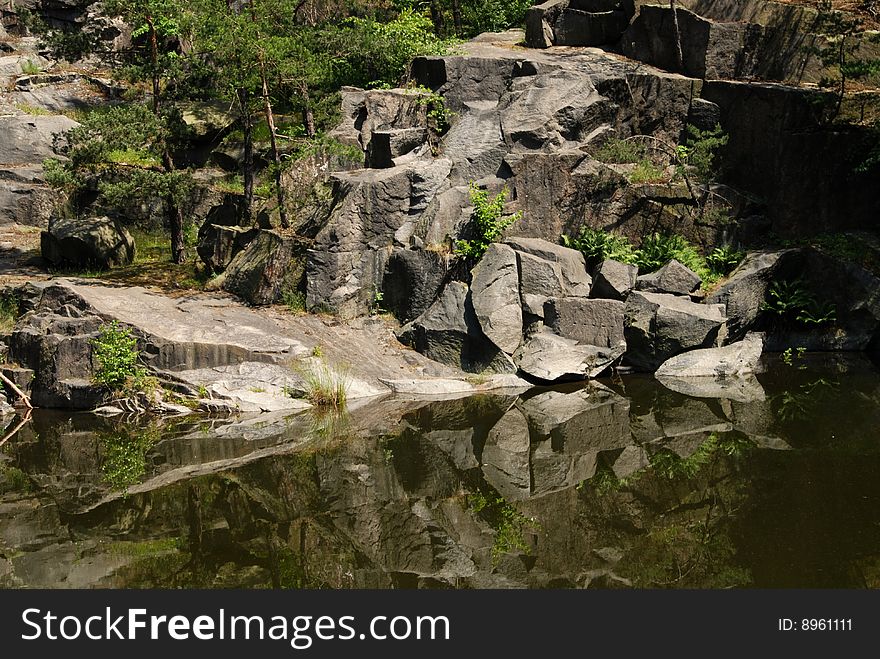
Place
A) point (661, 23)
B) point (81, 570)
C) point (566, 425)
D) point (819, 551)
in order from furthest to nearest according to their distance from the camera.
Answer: point (661, 23), point (566, 425), point (81, 570), point (819, 551)

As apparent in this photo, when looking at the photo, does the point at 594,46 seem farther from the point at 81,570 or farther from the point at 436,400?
the point at 81,570

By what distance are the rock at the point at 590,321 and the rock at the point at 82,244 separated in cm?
938

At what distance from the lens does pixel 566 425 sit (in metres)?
11.8

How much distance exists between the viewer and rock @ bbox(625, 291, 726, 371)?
1435 cm

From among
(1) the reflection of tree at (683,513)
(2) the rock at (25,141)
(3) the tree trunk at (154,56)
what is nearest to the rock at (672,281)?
(1) the reflection of tree at (683,513)

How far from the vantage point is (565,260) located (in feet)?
49.6

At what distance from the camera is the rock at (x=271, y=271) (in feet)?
51.9

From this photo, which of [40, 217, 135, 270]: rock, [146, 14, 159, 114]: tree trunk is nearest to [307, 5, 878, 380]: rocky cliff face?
[146, 14, 159, 114]: tree trunk

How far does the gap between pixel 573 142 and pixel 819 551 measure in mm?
11641

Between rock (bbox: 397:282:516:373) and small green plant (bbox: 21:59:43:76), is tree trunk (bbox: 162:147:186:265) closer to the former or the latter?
rock (bbox: 397:282:516:373)

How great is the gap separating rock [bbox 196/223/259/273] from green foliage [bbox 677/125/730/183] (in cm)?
843

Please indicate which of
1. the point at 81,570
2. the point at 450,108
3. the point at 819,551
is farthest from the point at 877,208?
the point at 81,570

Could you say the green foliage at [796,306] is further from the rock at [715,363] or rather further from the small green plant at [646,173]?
the small green plant at [646,173]

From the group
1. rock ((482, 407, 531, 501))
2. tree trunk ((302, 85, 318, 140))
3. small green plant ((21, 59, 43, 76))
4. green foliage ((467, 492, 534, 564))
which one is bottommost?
rock ((482, 407, 531, 501))
